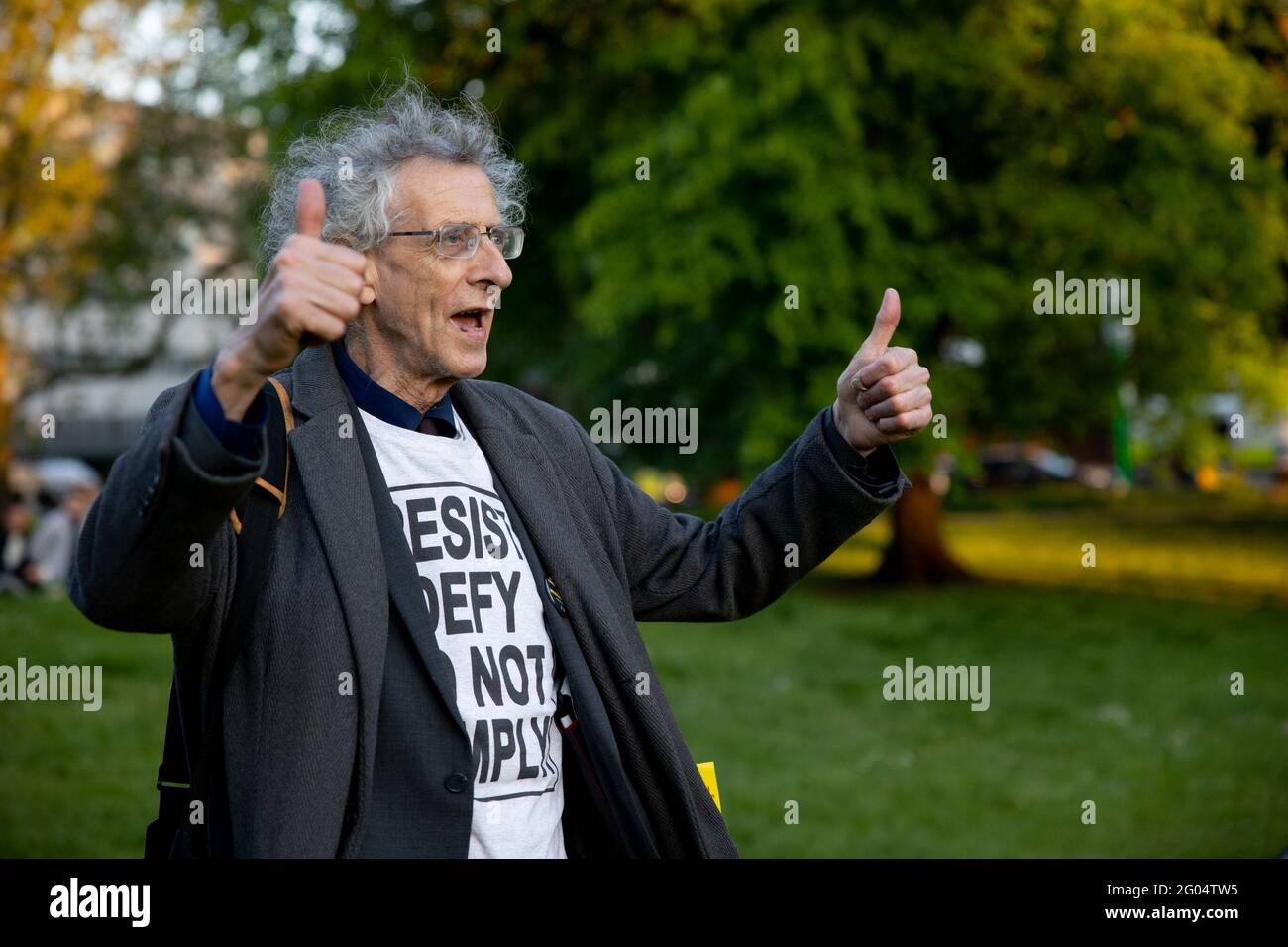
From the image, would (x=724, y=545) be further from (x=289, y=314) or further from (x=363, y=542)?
(x=289, y=314)

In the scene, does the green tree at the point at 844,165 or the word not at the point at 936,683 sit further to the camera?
the green tree at the point at 844,165

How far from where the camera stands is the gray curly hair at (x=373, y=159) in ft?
8.70

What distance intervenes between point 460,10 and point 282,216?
36.0 feet

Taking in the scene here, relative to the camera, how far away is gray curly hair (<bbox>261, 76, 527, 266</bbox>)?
2650 mm

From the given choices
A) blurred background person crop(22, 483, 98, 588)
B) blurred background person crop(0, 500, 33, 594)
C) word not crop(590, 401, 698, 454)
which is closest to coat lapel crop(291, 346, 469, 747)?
word not crop(590, 401, 698, 454)

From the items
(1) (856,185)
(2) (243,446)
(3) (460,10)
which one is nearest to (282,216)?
(2) (243,446)

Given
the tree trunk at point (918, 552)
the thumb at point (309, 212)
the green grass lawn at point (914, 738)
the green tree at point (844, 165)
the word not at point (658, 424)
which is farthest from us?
the tree trunk at point (918, 552)

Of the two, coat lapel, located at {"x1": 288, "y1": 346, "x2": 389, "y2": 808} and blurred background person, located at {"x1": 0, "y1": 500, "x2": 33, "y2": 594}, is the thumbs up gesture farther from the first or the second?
blurred background person, located at {"x1": 0, "y1": 500, "x2": 33, "y2": 594}

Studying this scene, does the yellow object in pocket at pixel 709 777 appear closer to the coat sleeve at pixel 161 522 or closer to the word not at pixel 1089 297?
the coat sleeve at pixel 161 522

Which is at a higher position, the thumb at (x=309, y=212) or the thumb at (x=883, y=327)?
the thumb at (x=309, y=212)

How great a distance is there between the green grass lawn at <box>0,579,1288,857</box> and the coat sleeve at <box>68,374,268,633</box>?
4518 millimetres

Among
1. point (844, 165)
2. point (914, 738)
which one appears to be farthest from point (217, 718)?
point (844, 165)

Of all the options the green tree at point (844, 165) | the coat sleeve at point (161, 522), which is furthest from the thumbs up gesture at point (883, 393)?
the green tree at point (844, 165)

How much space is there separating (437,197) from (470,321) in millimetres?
242
